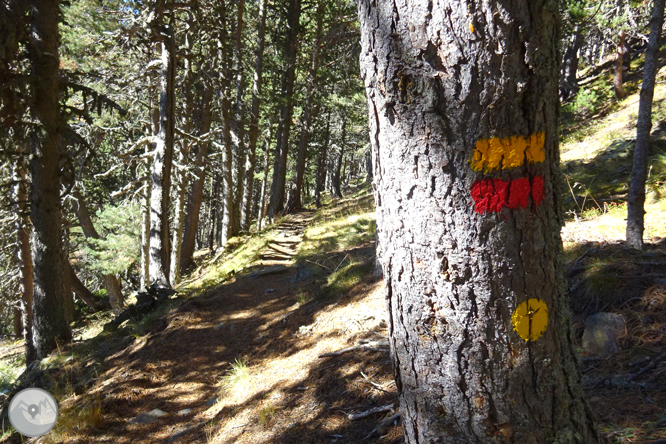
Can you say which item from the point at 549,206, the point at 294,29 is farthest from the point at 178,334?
the point at 294,29

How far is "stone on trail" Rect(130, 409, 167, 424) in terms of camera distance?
4.07m

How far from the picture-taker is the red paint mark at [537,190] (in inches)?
56.3

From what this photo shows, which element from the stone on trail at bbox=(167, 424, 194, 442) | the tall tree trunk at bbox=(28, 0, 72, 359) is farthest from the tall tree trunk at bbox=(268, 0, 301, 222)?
the stone on trail at bbox=(167, 424, 194, 442)

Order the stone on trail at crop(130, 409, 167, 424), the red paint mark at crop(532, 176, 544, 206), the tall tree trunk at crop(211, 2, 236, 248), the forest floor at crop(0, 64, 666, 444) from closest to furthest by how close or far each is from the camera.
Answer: the red paint mark at crop(532, 176, 544, 206), the forest floor at crop(0, 64, 666, 444), the stone on trail at crop(130, 409, 167, 424), the tall tree trunk at crop(211, 2, 236, 248)

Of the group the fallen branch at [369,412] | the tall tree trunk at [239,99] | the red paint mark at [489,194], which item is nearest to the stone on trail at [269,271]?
the tall tree trunk at [239,99]

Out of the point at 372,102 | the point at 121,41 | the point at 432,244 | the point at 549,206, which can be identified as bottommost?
the point at 432,244

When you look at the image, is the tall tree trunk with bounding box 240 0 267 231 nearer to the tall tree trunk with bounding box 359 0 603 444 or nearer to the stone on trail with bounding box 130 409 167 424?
the stone on trail with bounding box 130 409 167 424

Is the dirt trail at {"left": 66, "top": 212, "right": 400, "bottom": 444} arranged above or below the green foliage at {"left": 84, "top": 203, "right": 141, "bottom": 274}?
below

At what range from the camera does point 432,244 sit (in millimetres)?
1470

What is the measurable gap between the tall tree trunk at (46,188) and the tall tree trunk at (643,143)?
9.06 meters

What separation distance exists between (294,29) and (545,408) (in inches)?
621

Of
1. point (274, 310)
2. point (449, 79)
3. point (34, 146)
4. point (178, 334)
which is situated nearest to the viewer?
point (449, 79)

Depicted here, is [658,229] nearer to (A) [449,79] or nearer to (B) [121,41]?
(A) [449,79]

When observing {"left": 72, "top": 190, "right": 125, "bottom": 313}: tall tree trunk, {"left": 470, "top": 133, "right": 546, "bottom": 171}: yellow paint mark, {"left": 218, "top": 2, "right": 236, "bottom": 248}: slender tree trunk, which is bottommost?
{"left": 72, "top": 190, "right": 125, "bottom": 313}: tall tree trunk
